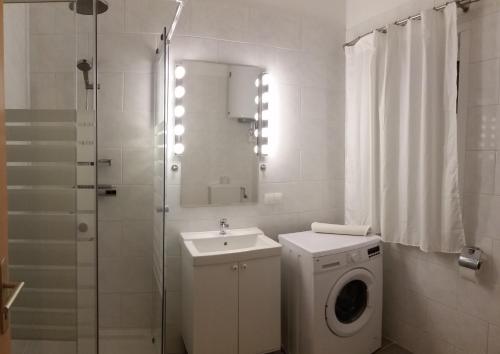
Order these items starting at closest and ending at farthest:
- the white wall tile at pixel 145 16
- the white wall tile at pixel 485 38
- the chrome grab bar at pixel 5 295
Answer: the chrome grab bar at pixel 5 295 < the white wall tile at pixel 485 38 < the white wall tile at pixel 145 16

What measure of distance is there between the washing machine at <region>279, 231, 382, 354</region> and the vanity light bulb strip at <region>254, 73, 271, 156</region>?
716 millimetres

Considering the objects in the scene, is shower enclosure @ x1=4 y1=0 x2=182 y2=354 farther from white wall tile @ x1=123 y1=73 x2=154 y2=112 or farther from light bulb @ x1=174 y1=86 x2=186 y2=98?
light bulb @ x1=174 y1=86 x2=186 y2=98

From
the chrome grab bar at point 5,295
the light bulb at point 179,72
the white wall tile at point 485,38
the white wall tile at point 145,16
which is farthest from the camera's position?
the light bulb at point 179,72

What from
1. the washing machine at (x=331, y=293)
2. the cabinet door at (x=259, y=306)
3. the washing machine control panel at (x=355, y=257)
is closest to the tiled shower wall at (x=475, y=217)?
the washing machine at (x=331, y=293)

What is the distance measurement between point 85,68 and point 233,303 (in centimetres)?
150

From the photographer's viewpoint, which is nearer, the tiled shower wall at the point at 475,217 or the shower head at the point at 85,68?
the shower head at the point at 85,68

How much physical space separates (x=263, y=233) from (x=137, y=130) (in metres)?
1.16

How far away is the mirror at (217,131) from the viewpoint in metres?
2.25

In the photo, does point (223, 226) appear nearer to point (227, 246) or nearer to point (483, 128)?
point (227, 246)

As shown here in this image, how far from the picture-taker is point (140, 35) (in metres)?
1.96

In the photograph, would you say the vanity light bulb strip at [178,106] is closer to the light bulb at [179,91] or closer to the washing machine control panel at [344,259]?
the light bulb at [179,91]

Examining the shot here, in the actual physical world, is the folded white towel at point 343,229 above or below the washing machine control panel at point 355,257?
above

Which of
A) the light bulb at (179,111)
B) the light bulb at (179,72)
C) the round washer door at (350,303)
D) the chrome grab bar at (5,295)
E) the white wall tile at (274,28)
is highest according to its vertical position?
the white wall tile at (274,28)

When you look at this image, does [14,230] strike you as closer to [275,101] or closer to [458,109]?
[275,101]
